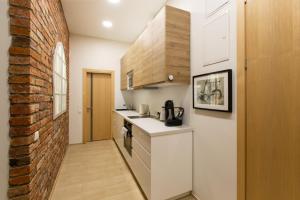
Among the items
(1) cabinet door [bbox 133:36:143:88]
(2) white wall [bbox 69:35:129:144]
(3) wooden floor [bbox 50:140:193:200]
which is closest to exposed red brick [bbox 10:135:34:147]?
(3) wooden floor [bbox 50:140:193:200]

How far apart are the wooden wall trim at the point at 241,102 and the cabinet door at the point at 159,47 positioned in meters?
0.83

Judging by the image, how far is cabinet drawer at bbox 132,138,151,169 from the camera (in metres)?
1.77

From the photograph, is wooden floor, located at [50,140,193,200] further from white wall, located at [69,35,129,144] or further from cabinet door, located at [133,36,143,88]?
cabinet door, located at [133,36,143,88]

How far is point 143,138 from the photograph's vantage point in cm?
193

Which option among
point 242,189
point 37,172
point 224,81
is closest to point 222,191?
point 242,189

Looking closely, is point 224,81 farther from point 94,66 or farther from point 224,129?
point 94,66

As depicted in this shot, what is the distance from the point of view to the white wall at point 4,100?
3.54 ft

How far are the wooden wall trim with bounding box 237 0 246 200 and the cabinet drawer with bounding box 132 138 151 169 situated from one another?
92 centimetres

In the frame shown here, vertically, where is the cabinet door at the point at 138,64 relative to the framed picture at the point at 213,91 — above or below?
above

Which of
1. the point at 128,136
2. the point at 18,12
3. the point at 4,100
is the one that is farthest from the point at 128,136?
the point at 18,12

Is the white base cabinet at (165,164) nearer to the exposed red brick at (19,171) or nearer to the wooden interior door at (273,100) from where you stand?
the wooden interior door at (273,100)

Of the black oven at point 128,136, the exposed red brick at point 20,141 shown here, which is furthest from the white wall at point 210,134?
the exposed red brick at point 20,141

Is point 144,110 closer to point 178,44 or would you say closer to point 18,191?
point 178,44

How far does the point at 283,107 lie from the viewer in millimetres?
1077
